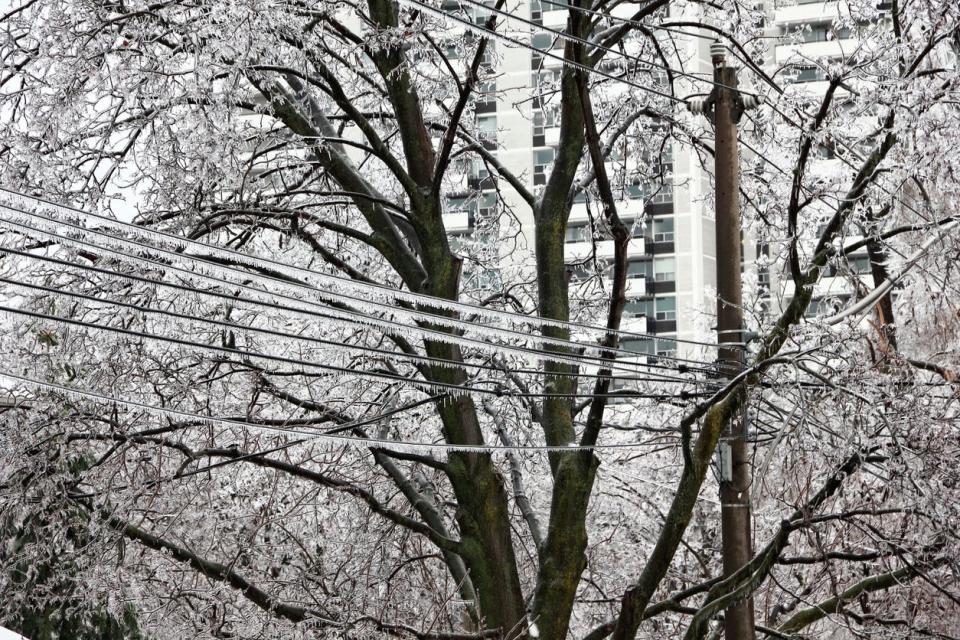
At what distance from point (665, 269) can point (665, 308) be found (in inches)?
79.5

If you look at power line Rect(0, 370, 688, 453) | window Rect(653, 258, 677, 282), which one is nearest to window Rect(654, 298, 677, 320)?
window Rect(653, 258, 677, 282)

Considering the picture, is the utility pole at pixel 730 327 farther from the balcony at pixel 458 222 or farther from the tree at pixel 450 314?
the balcony at pixel 458 222

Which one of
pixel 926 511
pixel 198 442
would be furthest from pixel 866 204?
pixel 198 442

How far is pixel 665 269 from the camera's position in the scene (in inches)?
2628

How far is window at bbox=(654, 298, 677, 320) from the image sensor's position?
217 feet

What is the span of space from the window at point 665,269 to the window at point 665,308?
1050 millimetres

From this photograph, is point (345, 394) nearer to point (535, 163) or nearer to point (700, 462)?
point (700, 462)

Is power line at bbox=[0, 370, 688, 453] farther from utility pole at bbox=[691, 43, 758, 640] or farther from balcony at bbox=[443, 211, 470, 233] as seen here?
balcony at bbox=[443, 211, 470, 233]

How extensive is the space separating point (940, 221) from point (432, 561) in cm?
811

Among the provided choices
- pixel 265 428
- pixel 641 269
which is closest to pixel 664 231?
pixel 641 269

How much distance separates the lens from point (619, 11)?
7250 cm

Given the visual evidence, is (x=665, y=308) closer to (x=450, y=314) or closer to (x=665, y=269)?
(x=665, y=269)

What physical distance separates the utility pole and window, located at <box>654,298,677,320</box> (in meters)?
57.7

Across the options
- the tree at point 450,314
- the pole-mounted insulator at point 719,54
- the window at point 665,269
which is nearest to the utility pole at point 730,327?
the pole-mounted insulator at point 719,54
